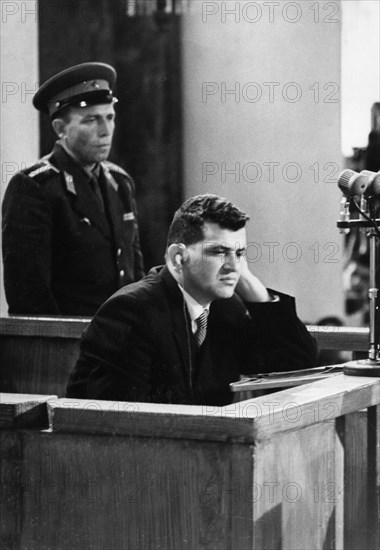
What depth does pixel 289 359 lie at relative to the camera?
3205mm

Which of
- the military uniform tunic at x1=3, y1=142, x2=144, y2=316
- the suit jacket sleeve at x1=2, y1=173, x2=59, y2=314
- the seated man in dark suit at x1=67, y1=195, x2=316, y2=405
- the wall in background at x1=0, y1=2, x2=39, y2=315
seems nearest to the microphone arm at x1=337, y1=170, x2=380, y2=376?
the seated man in dark suit at x1=67, y1=195, x2=316, y2=405

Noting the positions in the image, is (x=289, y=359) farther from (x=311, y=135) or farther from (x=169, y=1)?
(x=169, y=1)

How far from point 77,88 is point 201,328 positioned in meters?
0.99

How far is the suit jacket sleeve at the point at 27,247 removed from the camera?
3.58 metres

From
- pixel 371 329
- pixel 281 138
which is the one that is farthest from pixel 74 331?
pixel 371 329

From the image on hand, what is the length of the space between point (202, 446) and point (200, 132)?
1.85 meters

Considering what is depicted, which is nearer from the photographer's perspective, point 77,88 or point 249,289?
point 249,289

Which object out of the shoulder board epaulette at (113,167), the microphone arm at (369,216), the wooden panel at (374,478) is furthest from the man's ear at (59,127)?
the wooden panel at (374,478)

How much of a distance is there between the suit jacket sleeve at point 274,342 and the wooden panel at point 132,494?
1.17 meters

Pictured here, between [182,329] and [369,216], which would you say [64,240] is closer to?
[182,329]

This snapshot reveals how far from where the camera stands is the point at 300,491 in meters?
2.17

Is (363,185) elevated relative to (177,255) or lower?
elevated

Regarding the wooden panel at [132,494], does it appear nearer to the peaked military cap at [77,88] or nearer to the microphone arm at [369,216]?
the microphone arm at [369,216]

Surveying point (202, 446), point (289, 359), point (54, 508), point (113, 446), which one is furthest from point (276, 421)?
point (289, 359)
